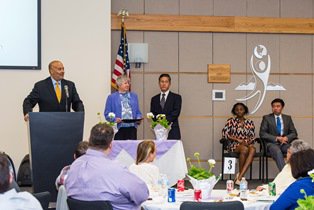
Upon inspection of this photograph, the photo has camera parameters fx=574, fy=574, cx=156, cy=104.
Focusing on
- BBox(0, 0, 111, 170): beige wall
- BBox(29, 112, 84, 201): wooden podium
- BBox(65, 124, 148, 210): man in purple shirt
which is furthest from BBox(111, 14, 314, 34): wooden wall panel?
BBox(65, 124, 148, 210): man in purple shirt

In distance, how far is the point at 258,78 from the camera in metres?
10.2

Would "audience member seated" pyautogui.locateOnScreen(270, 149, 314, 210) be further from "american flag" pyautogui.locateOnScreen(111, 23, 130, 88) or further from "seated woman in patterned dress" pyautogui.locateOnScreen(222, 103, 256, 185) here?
"american flag" pyautogui.locateOnScreen(111, 23, 130, 88)

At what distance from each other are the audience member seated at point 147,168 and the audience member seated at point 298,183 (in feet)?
4.96

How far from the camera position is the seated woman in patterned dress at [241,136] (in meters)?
9.27

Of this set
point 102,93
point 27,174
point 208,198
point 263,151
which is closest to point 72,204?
point 208,198

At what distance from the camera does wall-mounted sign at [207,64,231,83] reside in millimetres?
10047

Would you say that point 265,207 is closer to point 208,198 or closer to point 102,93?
point 208,198

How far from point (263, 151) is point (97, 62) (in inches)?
121

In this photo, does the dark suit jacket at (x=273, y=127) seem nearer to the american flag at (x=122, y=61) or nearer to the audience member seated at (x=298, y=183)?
the american flag at (x=122, y=61)

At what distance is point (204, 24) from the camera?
9977 mm

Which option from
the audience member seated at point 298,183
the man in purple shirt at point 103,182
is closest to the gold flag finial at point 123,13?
the man in purple shirt at point 103,182

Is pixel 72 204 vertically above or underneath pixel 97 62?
underneath

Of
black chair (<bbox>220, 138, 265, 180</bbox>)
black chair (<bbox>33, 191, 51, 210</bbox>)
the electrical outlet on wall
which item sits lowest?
black chair (<bbox>220, 138, 265, 180</bbox>)

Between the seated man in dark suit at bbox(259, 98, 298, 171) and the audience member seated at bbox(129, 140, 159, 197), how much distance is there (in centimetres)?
411
